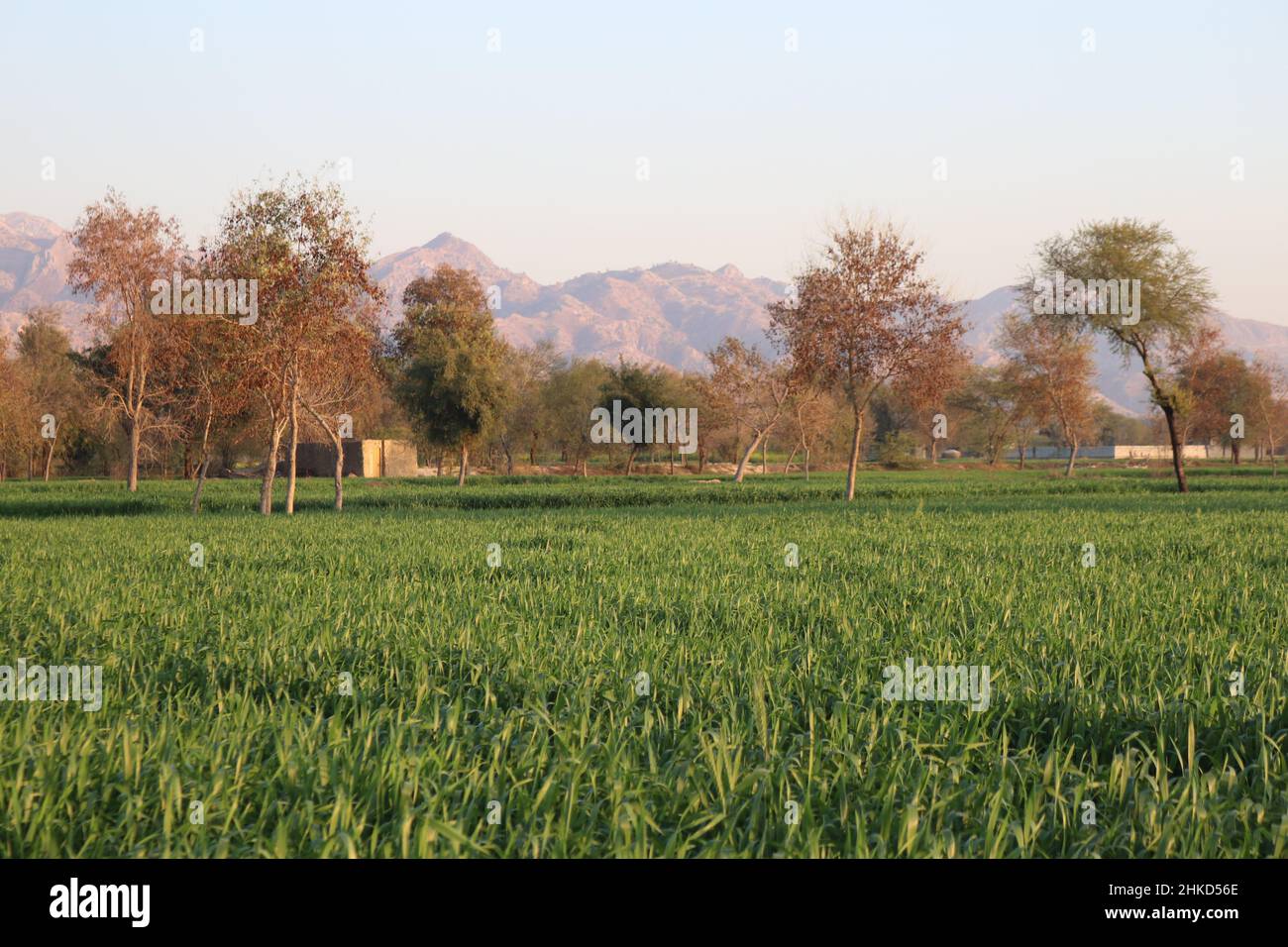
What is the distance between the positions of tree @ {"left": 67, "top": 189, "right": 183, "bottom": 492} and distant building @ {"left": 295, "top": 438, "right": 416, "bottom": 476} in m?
15.5

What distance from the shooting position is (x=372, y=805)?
3760mm

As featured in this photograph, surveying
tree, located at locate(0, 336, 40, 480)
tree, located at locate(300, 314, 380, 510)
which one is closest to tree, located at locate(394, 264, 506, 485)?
tree, located at locate(300, 314, 380, 510)

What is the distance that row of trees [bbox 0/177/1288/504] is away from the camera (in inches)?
982

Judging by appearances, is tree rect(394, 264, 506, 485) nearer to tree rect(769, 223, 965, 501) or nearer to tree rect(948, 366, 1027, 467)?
tree rect(769, 223, 965, 501)

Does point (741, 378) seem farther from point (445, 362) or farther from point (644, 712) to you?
point (644, 712)

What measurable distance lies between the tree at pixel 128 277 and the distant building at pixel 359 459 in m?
15.5

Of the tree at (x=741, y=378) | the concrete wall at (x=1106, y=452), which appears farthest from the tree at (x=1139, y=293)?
the concrete wall at (x=1106, y=452)

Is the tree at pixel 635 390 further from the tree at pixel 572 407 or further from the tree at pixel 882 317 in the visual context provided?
the tree at pixel 882 317

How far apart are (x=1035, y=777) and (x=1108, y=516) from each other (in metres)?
19.0

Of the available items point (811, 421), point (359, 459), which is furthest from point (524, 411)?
point (811, 421)

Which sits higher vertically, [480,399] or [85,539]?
[480,399]

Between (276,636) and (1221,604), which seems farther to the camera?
(1221,604)
